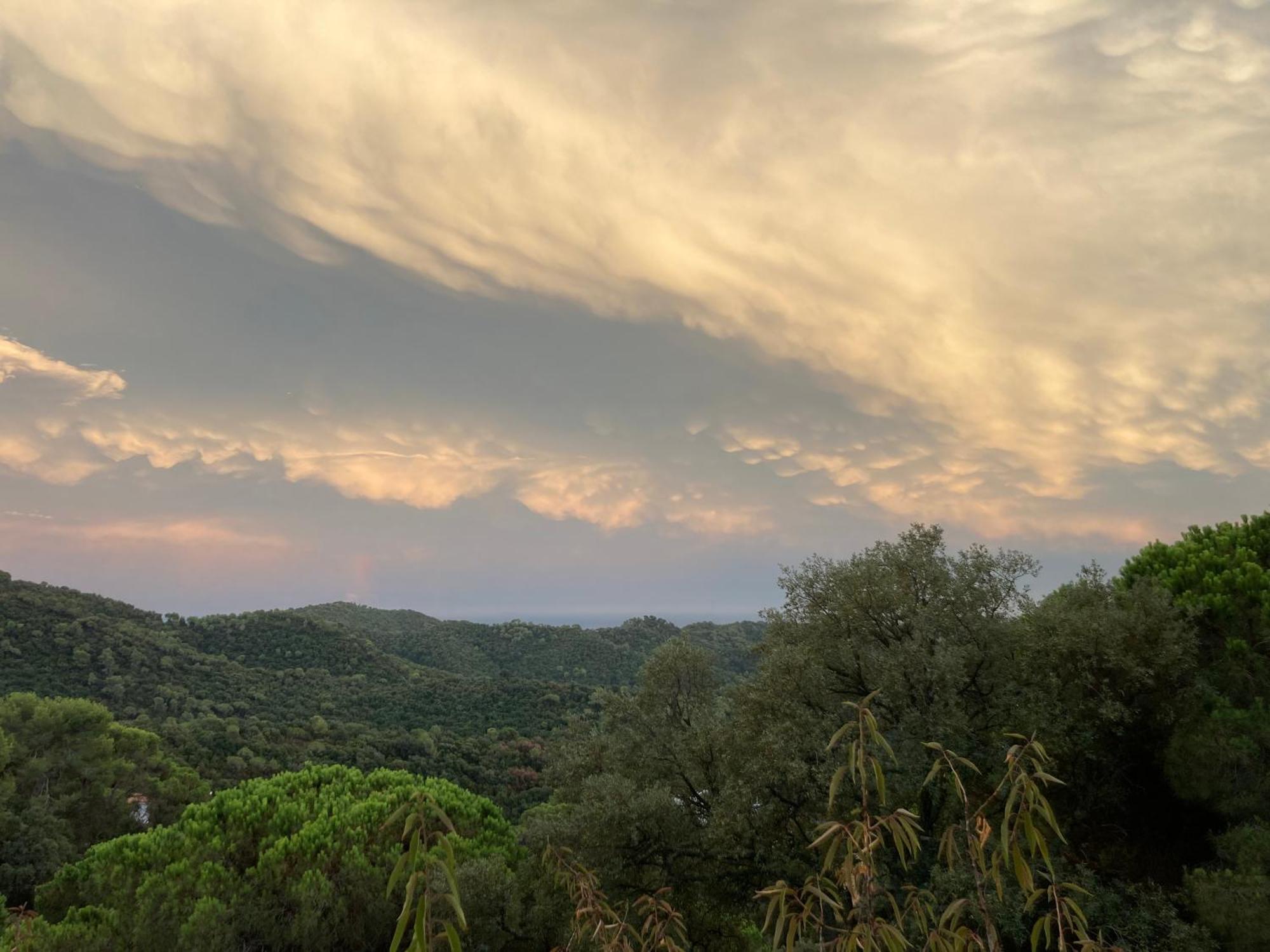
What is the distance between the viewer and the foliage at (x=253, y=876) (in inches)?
1053

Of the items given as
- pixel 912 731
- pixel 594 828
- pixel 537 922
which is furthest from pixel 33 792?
pixel 912 731

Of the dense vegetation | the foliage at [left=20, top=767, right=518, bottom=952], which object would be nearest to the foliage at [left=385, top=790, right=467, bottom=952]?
the dense vegetation

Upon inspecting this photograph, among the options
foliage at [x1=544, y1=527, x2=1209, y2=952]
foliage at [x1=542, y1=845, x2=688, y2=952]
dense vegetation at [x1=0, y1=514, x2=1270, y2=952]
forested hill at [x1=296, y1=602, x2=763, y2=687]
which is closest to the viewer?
foliage at [x1=542, y1=845, x2=688, y2=952]

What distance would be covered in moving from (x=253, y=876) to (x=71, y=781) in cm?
3397

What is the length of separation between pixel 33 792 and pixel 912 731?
6074cm

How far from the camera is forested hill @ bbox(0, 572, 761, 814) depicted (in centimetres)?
7056

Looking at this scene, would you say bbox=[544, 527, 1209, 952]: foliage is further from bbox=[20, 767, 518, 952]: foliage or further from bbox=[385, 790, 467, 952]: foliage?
bbox=[385, 790, 467, 952]: foliage

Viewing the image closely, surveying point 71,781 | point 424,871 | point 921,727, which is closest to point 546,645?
point 71,781

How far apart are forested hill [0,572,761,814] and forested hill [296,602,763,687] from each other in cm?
68

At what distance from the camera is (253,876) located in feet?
96.4

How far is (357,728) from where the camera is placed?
8188cm

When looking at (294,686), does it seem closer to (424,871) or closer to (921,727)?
(921,727)

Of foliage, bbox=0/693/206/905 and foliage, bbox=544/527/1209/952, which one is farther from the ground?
foliage, bbox=544/527/1209/952

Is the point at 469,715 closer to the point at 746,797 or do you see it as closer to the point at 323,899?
the point at 323,899
